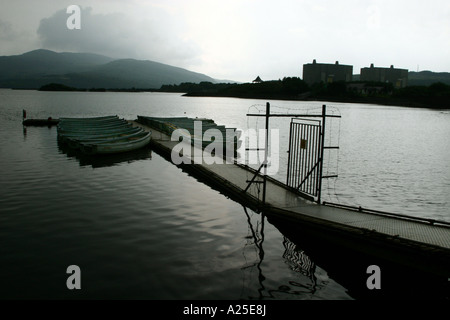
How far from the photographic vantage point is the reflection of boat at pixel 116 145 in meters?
27.8

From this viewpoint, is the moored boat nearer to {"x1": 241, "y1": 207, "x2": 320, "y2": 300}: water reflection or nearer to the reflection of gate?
the reflection of gate

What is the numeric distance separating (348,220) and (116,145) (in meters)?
21.7

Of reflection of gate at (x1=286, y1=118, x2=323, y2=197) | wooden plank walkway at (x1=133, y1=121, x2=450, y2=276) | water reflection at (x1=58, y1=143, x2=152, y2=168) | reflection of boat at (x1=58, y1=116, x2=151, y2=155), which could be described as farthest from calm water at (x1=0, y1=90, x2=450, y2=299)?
reflection of boat at (x1=58, y1=116, x2=151, y2=155)

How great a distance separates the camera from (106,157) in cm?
2820

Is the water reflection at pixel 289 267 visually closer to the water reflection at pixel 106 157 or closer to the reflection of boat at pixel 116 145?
the water reflection at pixel 106 157

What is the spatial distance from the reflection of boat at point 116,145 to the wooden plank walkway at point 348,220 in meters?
12.3

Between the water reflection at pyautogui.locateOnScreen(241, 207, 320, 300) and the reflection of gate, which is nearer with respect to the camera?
→ the water reflection at pyautogui.locateOnScreen(241, 207, 320, 300)

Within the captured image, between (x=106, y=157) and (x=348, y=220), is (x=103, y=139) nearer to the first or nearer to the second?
(x=106, y=157)

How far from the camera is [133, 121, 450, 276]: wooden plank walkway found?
31.2 ft

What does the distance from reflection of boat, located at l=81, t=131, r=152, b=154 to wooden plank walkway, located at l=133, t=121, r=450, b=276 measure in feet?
40.2

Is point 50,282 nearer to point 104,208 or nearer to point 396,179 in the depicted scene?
point 104,208

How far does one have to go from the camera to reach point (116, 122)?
146 ft

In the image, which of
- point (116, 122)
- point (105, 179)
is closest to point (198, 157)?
point (105, 179)

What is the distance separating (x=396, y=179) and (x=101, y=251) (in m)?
21.2
